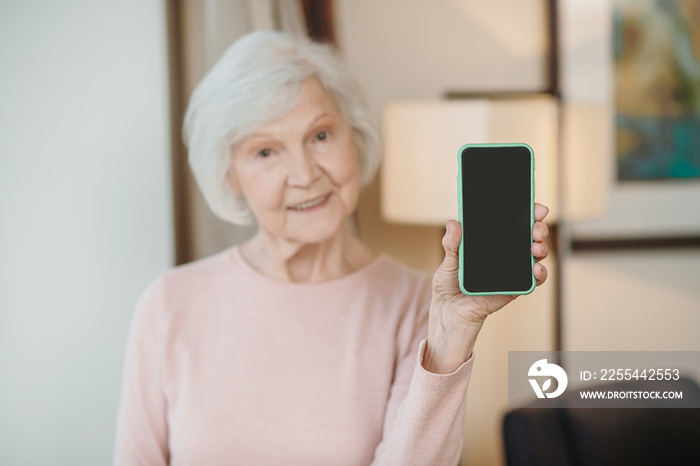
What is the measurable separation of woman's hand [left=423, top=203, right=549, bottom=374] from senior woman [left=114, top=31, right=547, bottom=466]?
19cm

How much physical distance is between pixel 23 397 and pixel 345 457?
631 millimetres

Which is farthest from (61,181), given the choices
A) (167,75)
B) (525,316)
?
(525,316)

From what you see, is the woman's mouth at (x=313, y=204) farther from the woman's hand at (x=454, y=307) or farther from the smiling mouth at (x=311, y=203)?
the woman's hand at (x=454, y=307)

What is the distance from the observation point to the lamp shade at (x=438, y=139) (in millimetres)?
1196

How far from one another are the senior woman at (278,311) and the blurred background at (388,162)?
0.84ft

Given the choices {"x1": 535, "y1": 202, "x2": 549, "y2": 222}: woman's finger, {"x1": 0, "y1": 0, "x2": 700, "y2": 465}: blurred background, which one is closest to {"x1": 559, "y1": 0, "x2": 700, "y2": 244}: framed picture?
{"x1": 0, "y1": 0, "x2": 700, "y2": 465}: blurred background

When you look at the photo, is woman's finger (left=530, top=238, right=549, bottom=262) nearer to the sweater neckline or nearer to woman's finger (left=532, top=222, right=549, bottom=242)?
woman's finger (left=532, top=222, right=549, bottom=242)

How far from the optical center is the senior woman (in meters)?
0.82

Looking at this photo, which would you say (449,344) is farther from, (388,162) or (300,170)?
(388,162)

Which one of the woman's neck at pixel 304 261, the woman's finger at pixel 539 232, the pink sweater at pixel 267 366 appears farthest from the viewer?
the woman's neck at pixel 304 261

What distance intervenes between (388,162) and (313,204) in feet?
1.46

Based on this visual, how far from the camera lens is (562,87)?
59.3 inches

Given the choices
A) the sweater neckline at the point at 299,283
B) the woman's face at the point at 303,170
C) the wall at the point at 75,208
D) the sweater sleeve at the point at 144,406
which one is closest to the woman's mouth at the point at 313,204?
the woman's face at the point at 303,170

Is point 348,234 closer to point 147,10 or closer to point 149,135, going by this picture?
point 149,135
